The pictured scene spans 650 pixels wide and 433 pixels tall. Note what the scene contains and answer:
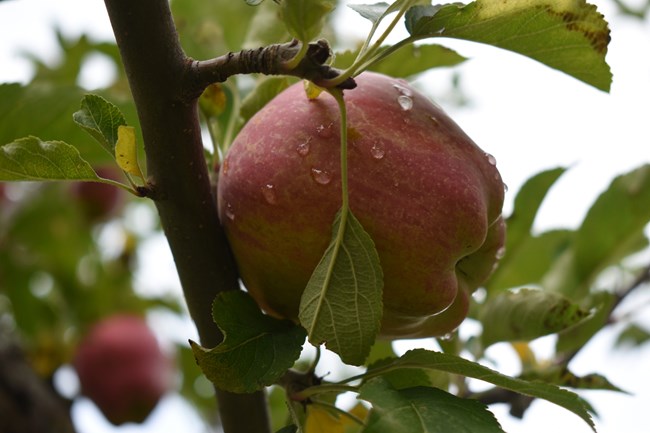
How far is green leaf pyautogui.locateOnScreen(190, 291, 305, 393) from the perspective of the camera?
1.92 ft

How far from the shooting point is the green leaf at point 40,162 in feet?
1.93

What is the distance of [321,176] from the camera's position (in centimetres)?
59

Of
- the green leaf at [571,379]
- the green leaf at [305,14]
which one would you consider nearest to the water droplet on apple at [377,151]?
the green leaf at [305,14]

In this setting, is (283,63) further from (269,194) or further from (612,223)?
(612,223)

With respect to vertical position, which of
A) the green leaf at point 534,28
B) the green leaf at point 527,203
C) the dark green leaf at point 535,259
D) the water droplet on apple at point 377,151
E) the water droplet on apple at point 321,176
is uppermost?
the green leaf at point 534,28

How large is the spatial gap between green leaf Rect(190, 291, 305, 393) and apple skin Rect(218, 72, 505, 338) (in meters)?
0.02

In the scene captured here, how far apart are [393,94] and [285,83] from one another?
0.46ft

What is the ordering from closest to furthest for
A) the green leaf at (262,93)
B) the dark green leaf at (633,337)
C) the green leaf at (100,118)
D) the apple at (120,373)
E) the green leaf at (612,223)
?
the green leaf at (100,118)
the green leaf at (262,93)
the green leaf at (612,223)
the apple at (120,373)
the dark green leaf at (633,337)

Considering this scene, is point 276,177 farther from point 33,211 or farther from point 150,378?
point 33,211

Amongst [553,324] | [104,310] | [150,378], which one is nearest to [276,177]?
[553,324]

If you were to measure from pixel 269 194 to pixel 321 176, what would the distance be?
4 centimetres

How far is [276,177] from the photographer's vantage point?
600 millimetres

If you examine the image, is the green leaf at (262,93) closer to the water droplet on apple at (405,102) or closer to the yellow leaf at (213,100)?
the yellow leaf at (213,100)

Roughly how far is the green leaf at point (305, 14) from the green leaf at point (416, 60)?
1.08 feet
